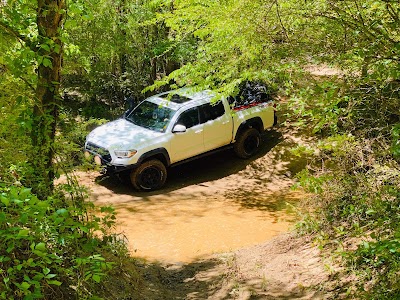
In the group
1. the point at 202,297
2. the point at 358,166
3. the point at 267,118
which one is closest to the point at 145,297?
the point at 202,297

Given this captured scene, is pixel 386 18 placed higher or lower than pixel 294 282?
higher

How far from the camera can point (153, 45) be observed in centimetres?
1313

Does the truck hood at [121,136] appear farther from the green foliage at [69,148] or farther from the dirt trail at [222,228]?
the green foliage at [69,148]

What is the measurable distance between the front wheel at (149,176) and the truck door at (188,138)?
411 mm

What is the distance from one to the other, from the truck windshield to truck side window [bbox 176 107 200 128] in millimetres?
237

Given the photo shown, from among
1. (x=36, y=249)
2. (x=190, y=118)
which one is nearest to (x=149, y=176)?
(x=190, y=118)

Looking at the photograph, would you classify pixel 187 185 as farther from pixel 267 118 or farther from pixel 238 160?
pixel 267 118

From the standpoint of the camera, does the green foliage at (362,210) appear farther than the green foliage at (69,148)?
No

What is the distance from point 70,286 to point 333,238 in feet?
10.7

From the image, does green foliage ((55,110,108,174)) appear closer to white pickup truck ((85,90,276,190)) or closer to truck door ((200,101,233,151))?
white pickup truck ((85,90,276,190))

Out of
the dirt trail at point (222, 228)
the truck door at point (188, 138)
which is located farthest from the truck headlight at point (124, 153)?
the truck door at point (188, 138)

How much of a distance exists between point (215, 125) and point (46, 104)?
5897 millimetres

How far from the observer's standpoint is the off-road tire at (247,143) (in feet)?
35.8

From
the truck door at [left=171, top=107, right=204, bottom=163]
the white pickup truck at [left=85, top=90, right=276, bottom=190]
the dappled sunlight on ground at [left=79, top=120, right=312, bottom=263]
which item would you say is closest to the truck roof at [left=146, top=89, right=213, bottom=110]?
the white pickup truck at [left=85, top=90, right=276, bottom=190]
